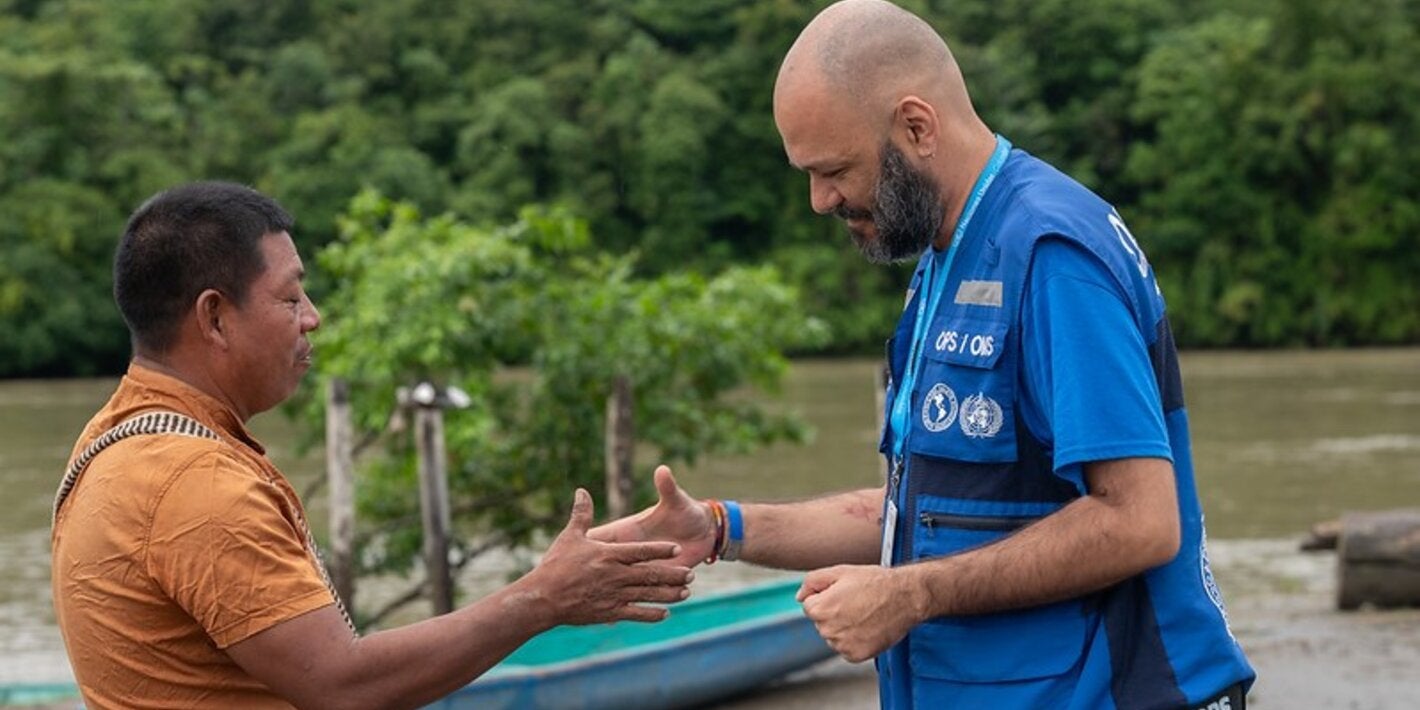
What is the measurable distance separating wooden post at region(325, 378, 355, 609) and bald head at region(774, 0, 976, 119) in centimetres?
871

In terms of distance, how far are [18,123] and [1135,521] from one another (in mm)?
54860

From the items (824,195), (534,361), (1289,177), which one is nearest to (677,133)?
(1289,177)

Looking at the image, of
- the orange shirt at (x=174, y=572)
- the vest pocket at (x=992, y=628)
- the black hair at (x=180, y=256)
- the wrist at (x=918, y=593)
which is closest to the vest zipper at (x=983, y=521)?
the vest pocket at (x=992, y=628)

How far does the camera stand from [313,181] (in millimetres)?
51844

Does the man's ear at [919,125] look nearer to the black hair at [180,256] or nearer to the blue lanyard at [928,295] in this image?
the blue lanyard at [928,295]

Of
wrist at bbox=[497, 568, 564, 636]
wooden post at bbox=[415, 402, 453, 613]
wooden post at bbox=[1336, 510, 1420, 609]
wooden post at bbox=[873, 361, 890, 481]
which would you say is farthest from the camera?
wooden post at bbox=[1336, 510, 1420, 609]

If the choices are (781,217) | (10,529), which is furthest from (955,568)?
(781,217)

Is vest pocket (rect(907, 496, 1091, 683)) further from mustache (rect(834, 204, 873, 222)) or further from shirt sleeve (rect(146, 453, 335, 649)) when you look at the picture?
shirt sleeve (rect(146, 453, 335, 649))

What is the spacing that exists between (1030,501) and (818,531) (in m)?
0.68

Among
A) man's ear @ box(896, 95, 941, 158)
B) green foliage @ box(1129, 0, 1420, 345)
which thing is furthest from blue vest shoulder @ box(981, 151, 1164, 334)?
green foliage @ box(1129, 0, 1420, 345)

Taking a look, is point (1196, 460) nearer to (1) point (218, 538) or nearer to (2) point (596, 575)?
(2) point (596, 575)

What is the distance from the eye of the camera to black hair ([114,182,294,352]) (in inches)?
118

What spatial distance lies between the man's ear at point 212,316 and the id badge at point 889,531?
3.41 feet

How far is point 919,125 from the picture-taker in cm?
309
